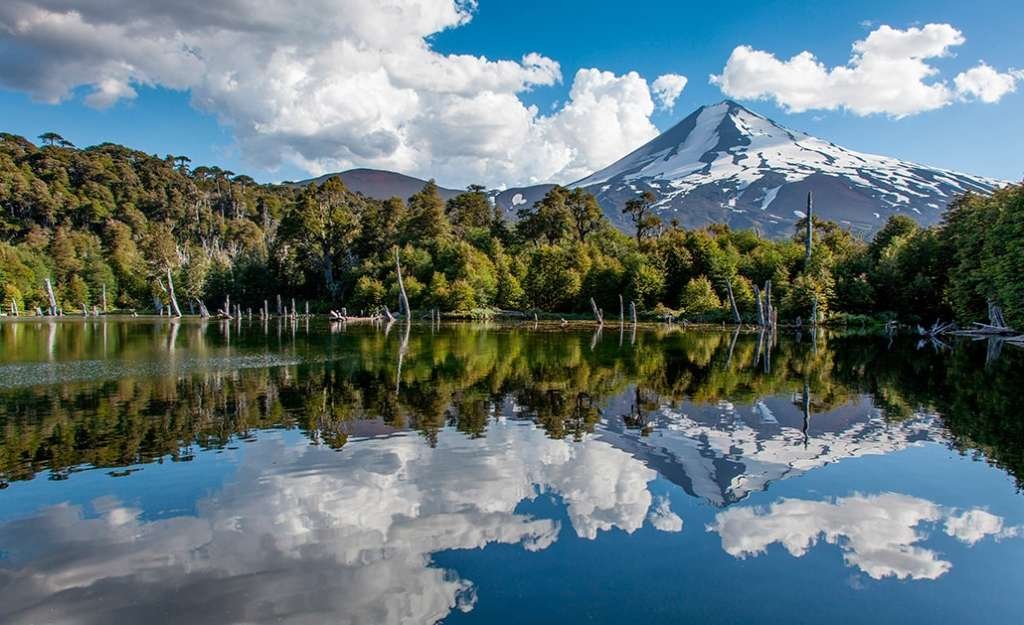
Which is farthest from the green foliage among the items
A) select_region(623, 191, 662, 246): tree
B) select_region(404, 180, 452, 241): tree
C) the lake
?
the lake

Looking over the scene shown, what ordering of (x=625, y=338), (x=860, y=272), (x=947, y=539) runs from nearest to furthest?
1. (x=947, y=539)
2. (x=625, y=338)
3. (x=860, y=272)

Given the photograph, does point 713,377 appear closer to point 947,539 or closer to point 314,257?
point 947,539

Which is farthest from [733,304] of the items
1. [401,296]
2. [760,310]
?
[401,296]

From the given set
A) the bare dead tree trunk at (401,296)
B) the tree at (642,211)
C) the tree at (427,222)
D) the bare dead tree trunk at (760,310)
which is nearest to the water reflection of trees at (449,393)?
the bare dead tree trunk at (760,310)

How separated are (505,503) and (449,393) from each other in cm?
1024

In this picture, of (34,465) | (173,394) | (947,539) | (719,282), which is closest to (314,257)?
(719,282)

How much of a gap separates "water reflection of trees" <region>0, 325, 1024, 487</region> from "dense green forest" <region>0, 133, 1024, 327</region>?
864 inches

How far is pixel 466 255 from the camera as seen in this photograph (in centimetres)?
7475

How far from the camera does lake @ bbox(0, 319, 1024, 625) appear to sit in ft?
22.6

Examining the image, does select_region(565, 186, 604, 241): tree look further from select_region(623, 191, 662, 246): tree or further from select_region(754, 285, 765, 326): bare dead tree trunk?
select_region(754, 285, 765, 326): bare dead tree trunk

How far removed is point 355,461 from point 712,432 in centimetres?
785

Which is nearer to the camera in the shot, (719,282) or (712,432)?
(712,432)

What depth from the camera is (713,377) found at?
942 inches

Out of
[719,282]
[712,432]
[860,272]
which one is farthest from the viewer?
[719,282]
